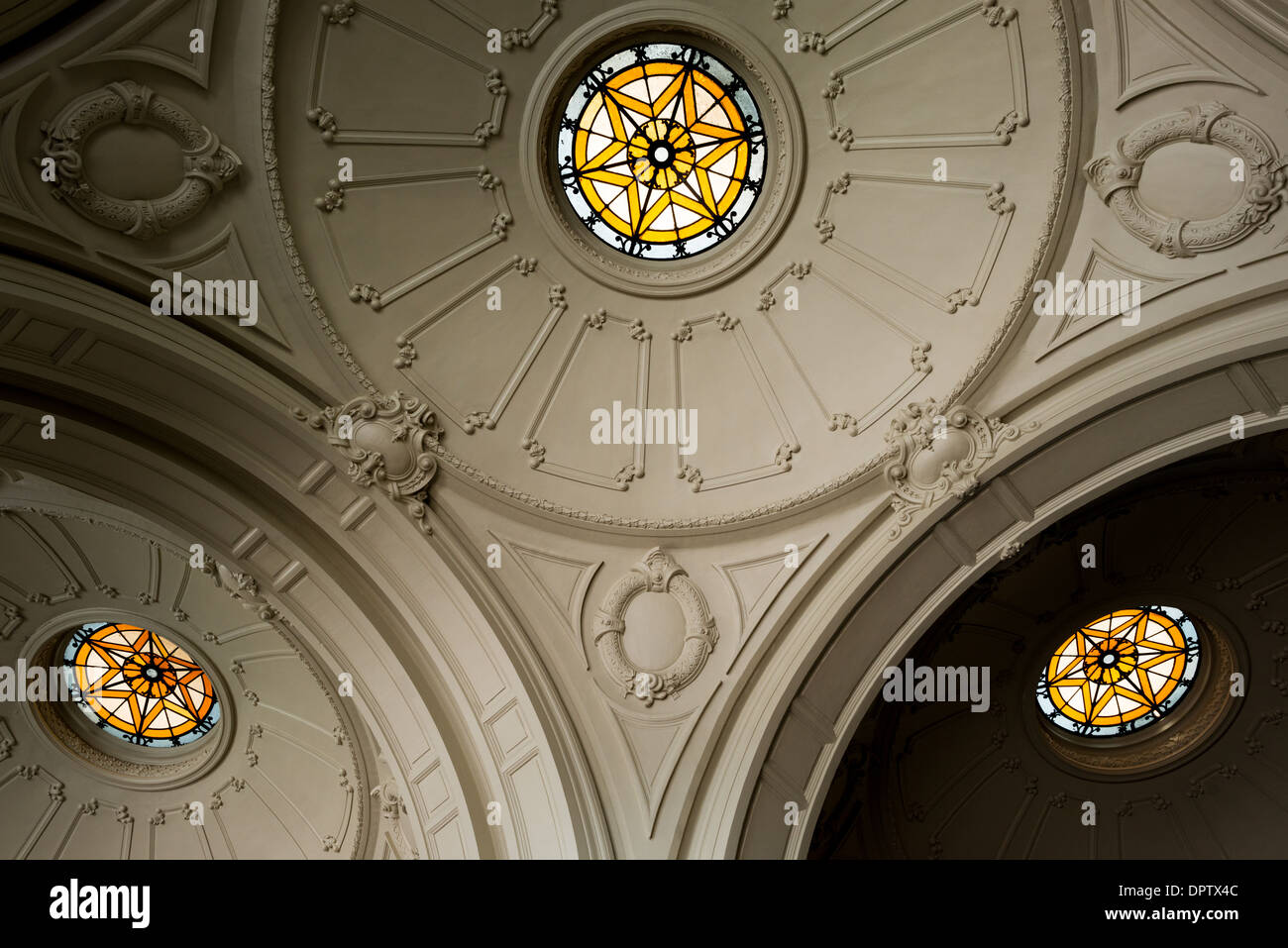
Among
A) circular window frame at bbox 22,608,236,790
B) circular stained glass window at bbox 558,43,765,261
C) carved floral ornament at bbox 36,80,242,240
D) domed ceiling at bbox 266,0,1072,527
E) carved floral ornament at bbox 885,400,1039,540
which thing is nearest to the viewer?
carved floral ornament at bbox 36,80,242,240

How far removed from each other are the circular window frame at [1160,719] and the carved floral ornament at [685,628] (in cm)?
598

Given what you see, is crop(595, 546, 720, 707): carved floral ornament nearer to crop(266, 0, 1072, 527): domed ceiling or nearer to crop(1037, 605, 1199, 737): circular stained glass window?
crop(266, 0, 1072, 527): domed ceiling

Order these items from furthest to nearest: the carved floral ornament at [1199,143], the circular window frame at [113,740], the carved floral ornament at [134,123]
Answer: the circular window frame at [113,740], the carved floral ornament at [1199,143], the carved floral ornament at [134,123]

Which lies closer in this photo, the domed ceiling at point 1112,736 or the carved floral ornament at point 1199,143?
the carved floral ornament at point 1199,143

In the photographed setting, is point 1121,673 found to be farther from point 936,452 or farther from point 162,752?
point 162,752

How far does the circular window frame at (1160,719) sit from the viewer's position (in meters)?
14.3

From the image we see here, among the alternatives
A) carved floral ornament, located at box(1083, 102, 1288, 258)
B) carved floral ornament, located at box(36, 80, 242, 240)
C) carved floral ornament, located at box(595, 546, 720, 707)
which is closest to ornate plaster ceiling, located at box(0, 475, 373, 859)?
carved floral ornament, located at box(595, 546, 720, 707)

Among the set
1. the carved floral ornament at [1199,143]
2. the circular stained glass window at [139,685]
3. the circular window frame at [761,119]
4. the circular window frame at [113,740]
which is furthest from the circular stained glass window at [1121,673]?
the circular stained glass window at [139,685]

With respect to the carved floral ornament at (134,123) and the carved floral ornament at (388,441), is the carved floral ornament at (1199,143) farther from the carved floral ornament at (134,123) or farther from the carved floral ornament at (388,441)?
the carved floral ornament at (134,123)

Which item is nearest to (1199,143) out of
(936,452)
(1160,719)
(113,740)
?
(936,452)

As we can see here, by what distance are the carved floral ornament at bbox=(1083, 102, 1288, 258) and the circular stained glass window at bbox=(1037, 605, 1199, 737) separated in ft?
22.4

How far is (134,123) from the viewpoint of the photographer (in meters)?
8.88

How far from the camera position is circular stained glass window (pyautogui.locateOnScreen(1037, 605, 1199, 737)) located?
1486cm
